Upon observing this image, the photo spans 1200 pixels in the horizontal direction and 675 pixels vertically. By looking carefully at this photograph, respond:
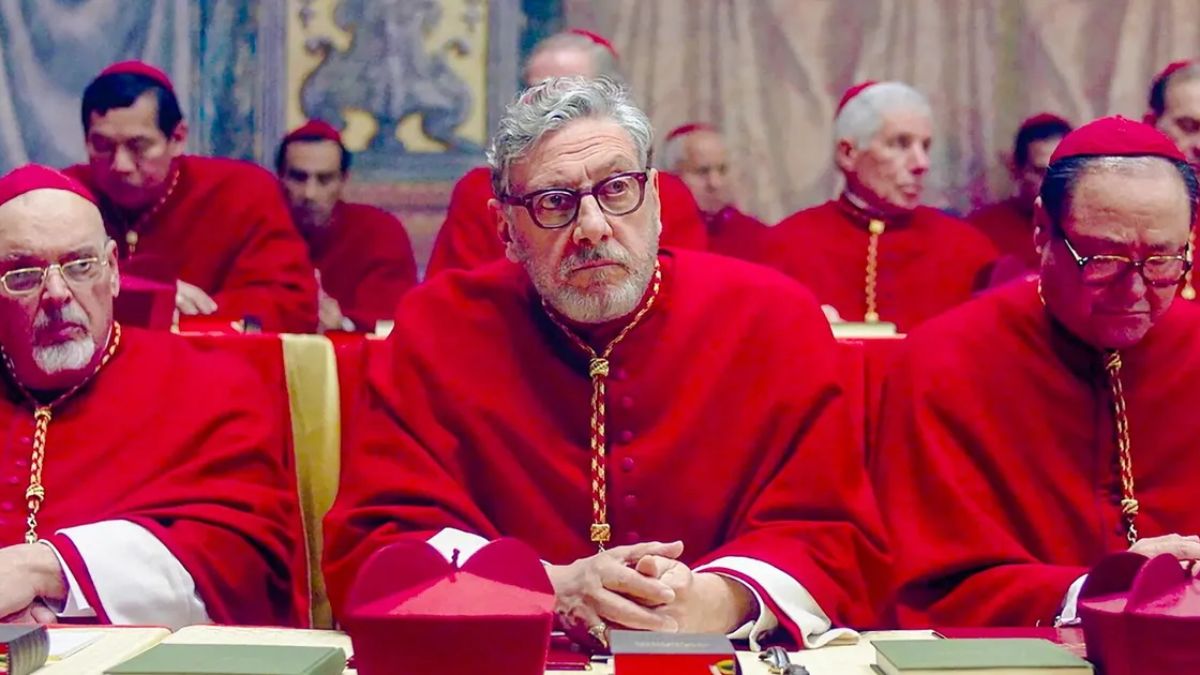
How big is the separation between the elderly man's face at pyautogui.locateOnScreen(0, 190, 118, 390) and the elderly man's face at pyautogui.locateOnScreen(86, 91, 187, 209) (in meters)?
2.42

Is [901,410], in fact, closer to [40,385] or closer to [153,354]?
[153,354]

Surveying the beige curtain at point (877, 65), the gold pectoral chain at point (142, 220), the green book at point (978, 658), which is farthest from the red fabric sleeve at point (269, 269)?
the green book at point (978, 658)

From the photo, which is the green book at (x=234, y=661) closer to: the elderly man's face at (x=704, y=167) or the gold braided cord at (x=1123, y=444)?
the gold braided cord at (x=1123, y=444)

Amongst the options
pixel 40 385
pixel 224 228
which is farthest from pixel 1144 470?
pixel 224 228

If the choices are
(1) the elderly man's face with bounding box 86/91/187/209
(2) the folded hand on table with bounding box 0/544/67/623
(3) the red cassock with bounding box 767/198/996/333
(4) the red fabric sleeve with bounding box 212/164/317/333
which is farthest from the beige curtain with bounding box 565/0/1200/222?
(2) the folded hand on table with bounding box 0/544/67/623

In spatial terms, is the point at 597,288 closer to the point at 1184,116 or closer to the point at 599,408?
the point at 599,408

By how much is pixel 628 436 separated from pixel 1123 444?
96 centimetres

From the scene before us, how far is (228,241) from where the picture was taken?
5.77 m

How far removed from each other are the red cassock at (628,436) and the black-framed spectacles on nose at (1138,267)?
0.50 meters

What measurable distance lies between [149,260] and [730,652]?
3.40 metres

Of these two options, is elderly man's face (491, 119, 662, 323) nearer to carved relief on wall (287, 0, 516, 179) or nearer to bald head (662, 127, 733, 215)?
bald head (662, 127, 733, 215)

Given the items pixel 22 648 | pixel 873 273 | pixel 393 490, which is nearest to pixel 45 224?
pixel 393 490

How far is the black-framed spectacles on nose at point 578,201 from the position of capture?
265cm

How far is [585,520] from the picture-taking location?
9.00 ft
